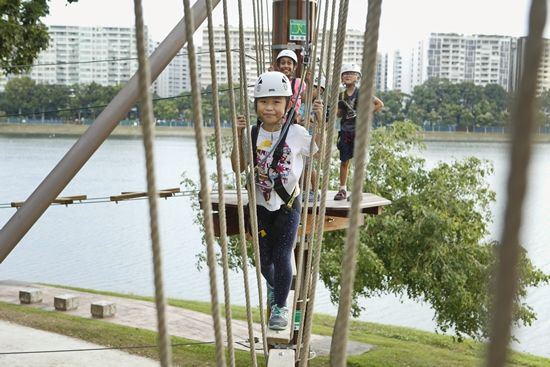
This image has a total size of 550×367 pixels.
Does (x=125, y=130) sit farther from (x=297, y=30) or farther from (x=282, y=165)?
(x=282, y=165)

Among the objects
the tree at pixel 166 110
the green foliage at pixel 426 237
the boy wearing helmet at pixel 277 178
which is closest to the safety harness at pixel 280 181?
the boy wearing helmet at pixel 277 178

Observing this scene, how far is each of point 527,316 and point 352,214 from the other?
9.52 meters

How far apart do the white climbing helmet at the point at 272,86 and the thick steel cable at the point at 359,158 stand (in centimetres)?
217

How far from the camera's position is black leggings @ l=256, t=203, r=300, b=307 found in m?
3.27

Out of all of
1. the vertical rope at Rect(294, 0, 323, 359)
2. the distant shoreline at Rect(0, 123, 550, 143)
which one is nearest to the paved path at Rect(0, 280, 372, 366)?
the vertical rope at Rect(294, 0, 323, 359)

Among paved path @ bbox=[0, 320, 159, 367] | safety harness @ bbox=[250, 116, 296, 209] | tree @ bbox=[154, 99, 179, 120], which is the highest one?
safety harness @ bbox=[250, 116, 296, 209]

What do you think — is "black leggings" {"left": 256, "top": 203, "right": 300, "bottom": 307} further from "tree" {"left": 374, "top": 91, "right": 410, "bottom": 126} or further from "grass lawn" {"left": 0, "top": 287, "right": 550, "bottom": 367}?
"tree" {"left": 374, "top": 91, "right": 410, "bottom": 126}

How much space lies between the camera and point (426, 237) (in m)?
10.5

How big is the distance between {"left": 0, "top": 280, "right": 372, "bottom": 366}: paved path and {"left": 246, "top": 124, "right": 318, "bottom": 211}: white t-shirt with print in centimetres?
652

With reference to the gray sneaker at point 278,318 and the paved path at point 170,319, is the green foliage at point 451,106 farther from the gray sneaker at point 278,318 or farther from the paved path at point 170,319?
the gray sneaker at point 278,318

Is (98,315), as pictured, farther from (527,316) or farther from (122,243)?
(122,243)

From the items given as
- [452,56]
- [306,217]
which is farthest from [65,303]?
[452,56]

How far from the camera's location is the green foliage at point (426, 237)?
1036 centimetres

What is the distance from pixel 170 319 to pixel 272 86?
31.0 ft
